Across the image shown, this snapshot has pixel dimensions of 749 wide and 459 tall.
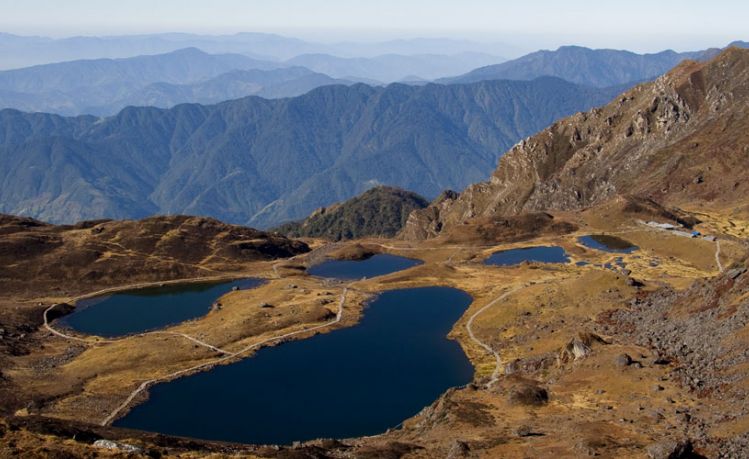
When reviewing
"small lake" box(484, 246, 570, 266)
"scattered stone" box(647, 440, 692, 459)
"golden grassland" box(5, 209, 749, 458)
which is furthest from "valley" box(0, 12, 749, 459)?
"small lake" box(484, 246, 570, 266)

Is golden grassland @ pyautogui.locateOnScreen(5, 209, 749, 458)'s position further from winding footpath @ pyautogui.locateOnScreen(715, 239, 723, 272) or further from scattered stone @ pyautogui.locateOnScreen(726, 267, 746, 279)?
scattered stone @ pyautogui.locateOnScreen(726, 267, 746, 279)

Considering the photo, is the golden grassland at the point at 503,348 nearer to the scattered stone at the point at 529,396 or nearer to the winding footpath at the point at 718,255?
the scattered stone at the point at 529,396

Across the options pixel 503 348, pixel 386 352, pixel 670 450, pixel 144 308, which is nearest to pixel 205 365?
pixel 386 352

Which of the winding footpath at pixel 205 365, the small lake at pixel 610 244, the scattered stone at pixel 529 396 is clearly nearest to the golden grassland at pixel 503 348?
the scattered stone at pixel 529 396

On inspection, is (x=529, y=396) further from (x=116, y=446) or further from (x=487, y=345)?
(x=116, y=446)

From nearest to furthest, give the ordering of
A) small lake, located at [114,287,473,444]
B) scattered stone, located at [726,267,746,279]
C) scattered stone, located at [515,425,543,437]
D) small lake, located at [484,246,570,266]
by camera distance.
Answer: scattered stone, located at [515,425,543,437]
small lake, located at [114,287,473,444]
scattered stone, located at [726,267,746,279]
small lake, located at [484,246,570,266]

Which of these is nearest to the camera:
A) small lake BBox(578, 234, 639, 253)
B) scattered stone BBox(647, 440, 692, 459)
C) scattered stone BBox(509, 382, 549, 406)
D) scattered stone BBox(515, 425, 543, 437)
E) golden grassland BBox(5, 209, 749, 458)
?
scattered stone BBox(647, 440, 692, 459)
